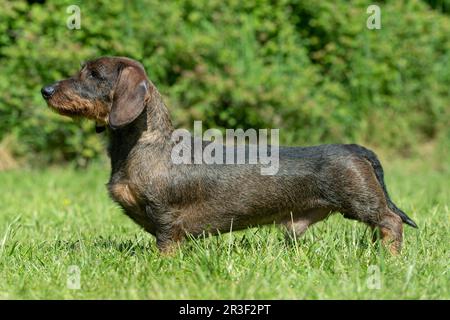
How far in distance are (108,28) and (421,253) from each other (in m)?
5.82

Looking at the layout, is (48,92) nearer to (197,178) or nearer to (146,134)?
(146,134)

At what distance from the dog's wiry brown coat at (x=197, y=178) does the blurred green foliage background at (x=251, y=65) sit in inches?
170

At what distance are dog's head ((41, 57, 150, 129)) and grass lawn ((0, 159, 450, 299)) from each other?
2.86ft

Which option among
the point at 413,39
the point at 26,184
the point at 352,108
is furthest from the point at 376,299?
the point at 413,39

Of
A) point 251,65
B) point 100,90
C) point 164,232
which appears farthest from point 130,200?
point 251,65

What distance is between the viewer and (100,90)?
15.4 ft

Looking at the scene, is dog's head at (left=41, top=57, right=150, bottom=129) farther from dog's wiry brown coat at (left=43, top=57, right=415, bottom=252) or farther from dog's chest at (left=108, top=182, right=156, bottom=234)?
dog's chest at (left=108, top=182, right=156, bottom=234)

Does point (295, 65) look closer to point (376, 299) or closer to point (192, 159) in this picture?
point (192, 159)

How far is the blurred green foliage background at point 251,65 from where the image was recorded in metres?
9.16

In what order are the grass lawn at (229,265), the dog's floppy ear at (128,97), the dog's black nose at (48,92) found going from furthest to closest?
1. the dog's black nose at (48,92)
2. the dog's floppy ear at (128,97)
3. the grass lawn at (229,265)

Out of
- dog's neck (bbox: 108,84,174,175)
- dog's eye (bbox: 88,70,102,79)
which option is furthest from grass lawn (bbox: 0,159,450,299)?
dog's eye (bbox: 88,70,102,79)

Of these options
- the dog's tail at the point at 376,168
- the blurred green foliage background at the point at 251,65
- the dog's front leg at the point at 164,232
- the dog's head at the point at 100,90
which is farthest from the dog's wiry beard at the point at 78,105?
the blurred green foliage background at the point at 251,65

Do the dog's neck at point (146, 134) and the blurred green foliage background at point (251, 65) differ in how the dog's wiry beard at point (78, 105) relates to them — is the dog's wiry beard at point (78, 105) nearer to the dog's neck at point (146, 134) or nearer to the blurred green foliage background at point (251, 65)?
the dog's neck at point (146, 134)

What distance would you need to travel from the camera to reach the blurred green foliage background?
916 centimetres
